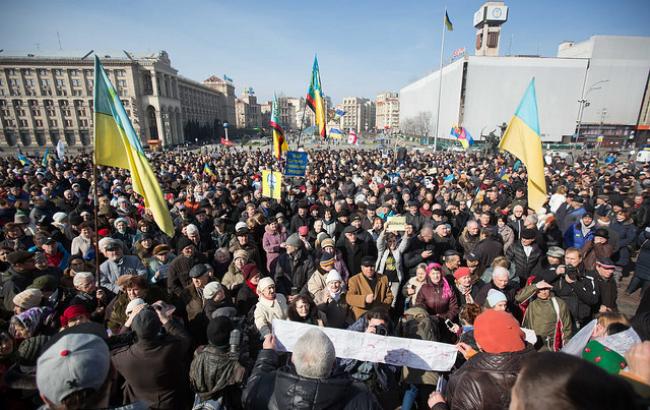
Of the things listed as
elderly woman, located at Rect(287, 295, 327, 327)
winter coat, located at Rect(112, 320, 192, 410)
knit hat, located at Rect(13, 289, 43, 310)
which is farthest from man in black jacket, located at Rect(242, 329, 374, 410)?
knit hat, located at Rect(13, 289, 43, 310)

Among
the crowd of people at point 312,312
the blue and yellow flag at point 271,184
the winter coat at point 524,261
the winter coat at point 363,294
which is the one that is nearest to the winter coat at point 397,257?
the crowd of people at point 312,312

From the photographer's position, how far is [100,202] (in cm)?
763

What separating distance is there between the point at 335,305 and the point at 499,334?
205cm

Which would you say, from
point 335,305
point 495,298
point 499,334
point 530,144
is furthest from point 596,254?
point 335,305

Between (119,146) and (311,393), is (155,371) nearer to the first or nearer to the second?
(311,393)

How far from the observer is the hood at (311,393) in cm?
164

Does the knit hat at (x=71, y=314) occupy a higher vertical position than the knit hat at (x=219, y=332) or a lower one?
lower

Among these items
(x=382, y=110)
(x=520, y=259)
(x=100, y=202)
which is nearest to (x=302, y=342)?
(x=520, y=259)

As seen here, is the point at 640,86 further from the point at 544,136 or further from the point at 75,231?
the point at 75,231

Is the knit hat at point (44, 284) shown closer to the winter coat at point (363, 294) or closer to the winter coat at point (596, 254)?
the winter coat at point (363, 294)

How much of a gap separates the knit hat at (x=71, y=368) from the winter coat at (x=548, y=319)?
3.67 metres

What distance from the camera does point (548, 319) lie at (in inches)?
123

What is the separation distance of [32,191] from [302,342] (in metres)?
12.4

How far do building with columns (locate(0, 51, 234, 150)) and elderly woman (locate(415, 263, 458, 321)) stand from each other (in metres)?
60.6
